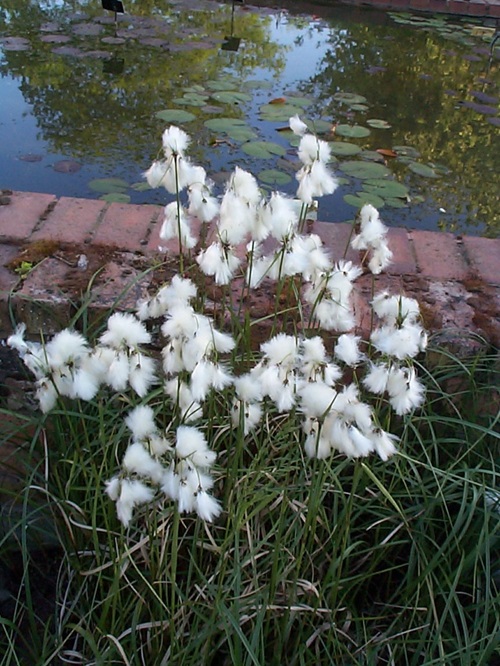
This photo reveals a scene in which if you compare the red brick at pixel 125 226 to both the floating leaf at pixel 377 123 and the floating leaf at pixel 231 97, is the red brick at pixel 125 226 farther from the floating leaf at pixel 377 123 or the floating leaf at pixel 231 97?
the floating leaf at pixel 377 123

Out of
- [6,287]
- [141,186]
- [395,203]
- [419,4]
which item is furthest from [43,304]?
[419,4]

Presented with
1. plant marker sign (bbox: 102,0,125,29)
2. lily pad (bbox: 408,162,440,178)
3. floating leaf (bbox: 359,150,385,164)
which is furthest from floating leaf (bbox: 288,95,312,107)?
plant marker sign (bbox: 102,0,125,29)

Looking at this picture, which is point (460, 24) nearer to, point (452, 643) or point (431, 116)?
point (431, 116)

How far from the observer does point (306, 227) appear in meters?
1.62

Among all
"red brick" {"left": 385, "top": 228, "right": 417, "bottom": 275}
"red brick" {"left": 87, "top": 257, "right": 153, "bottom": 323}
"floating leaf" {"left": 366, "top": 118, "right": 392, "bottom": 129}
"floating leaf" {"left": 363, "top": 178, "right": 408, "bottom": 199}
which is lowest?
"floating leaf" {"left": 363, "top": 178, "right": 408, "bottom": 199}

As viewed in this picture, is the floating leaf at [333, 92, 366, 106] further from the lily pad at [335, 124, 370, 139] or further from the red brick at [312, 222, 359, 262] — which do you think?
the red brick at [312, 222, 359, 262]

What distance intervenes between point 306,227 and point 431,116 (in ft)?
6.31

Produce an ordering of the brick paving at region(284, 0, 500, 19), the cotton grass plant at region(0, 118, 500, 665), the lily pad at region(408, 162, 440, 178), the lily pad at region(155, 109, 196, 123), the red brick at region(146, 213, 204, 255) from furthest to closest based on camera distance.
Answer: the brick paving at region(284, 0, 500, 19), the lily pad at region(155, 109, 196, 123), the lily pad at region(408, 162, 440, 178), the red brick at region(146, 213, 204, 255), the cotton grass plant at region(0, 118, 500, 665)

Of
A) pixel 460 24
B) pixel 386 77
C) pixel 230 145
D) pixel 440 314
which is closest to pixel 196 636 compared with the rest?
pixel 440 314

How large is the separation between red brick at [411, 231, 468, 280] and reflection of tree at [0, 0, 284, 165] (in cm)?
128

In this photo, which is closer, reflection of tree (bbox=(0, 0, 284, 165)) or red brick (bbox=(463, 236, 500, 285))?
red brick (bbox=(463, 236, 500, 285))

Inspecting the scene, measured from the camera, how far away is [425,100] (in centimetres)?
342

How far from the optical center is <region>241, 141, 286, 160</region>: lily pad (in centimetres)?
263

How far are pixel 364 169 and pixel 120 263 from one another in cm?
148
